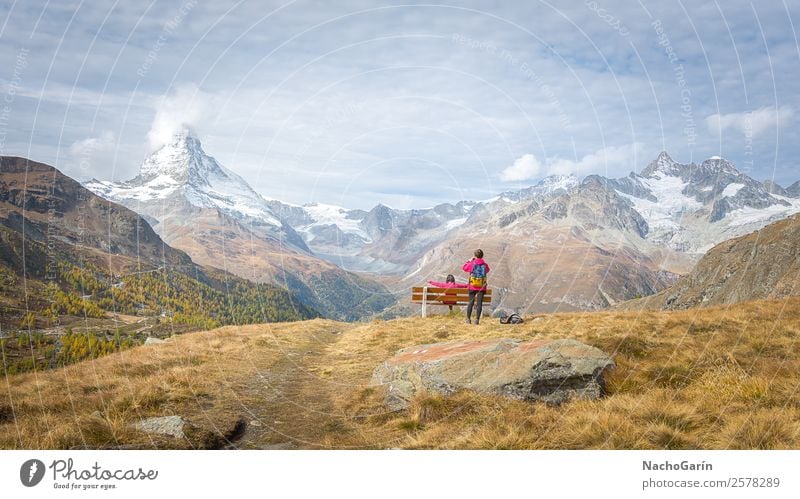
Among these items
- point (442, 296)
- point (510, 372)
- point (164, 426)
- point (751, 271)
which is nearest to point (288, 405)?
point (164, 426)

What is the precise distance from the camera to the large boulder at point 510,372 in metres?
9.90

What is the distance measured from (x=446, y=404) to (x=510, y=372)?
1624 mm

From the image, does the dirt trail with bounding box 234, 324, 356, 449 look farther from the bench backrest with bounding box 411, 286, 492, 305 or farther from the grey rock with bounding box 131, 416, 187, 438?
the bench backrest with bounding box 411, 286, 492, 305

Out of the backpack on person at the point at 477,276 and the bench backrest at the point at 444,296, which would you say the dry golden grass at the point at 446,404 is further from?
the bench backrest at the point at 444,296

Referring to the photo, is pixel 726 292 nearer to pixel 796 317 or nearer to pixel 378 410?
pixel 796 317

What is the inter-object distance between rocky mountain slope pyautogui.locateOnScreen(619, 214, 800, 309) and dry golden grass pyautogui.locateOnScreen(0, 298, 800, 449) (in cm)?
3317

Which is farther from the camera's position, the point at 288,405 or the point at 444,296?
the point at 444,296

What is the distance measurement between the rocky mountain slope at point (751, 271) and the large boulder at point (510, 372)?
37609mm

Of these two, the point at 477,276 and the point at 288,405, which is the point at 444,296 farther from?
the point at 288,405

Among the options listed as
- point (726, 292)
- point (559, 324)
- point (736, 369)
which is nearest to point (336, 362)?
point (559, 324)

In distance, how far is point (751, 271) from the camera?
59.3 metres

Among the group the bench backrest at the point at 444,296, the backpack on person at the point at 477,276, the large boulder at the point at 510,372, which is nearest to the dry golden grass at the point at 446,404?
the large boulder at the point at 510,372

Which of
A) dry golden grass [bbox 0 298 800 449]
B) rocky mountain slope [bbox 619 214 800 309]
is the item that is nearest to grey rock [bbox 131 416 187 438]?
dry golden grass [bbox 0 298 800 449]

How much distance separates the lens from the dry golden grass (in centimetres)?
801
